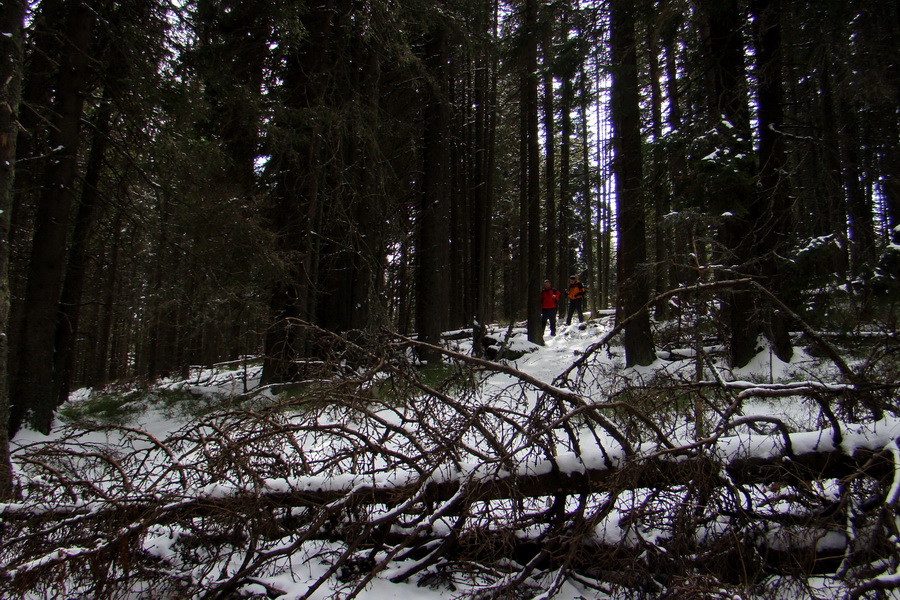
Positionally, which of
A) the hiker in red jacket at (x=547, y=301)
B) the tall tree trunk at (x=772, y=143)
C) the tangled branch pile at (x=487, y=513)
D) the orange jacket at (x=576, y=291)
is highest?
the tall tree trunk at (x=772, y=143)

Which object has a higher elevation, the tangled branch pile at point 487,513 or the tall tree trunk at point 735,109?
the tall tree trunk at point 735,109

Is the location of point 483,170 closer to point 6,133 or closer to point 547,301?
point 547,301

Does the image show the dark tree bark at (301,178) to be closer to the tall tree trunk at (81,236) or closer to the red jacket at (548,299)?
the tall tree trunk at (81,236)

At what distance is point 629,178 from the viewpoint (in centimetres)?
969

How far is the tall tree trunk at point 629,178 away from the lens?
9.18 m

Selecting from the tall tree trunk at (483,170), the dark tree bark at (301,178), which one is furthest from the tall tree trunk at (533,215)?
the dark tree bark at (301,178)

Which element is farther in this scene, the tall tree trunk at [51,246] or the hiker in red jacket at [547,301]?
the hiker in red jacket at [547,301]

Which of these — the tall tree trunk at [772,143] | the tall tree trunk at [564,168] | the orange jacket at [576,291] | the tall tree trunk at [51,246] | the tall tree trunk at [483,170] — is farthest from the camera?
the orange jacket at [576,291]

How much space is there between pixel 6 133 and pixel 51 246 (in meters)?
3.65

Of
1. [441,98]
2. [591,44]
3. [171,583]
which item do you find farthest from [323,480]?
[441,98]

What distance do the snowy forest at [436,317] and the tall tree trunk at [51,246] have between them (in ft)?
→ 0.15

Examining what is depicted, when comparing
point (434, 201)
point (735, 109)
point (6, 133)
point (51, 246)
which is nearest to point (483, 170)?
point (434, 201)

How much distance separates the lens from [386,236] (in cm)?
1249

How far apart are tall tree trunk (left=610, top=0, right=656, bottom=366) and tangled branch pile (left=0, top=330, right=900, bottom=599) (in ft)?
20.1
